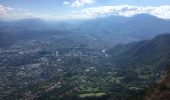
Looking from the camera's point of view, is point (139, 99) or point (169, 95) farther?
point (139, 99)

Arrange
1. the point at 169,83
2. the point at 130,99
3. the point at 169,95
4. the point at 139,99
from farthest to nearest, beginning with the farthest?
the point at 130,99 < the point at 139,99 < the point at 169,83 < the point at 169,95

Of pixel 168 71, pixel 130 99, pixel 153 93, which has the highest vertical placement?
pixel 168 71

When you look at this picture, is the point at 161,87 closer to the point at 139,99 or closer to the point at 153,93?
the point at 153,93

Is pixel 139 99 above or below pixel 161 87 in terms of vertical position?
below

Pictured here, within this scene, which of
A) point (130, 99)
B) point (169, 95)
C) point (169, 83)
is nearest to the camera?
point (169, 95)

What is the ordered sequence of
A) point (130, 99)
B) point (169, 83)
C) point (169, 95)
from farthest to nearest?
point (130, 99), point (169, 83), point (169, 95)

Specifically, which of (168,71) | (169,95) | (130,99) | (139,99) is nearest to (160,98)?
(169,95)

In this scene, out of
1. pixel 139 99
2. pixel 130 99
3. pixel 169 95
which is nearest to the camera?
pixel 169 95

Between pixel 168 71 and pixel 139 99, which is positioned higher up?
pixel 168 71

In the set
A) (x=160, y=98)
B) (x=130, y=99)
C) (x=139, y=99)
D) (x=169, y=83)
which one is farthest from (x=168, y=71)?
(x=130, y=99)
